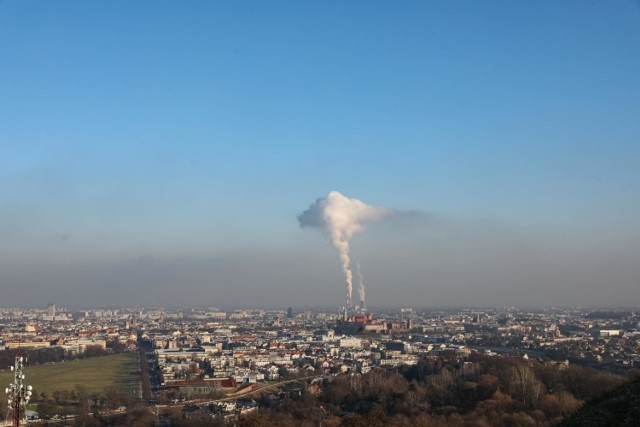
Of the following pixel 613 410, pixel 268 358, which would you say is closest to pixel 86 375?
pixel 268 358

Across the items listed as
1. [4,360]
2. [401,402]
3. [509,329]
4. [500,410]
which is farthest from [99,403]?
[509,329]

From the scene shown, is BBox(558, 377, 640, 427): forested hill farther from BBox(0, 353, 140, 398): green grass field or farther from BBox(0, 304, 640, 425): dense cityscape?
BBox(0, 353, 140, 398): green grass field

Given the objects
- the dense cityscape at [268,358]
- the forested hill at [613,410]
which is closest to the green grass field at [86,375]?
the dense cityscape at [268,358]

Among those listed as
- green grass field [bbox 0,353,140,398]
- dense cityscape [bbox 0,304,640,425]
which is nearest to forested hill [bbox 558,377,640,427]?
dense cityscape [bbox 0,304,640,425]

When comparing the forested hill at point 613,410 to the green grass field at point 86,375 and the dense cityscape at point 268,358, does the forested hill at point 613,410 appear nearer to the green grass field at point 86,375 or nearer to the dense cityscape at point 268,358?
the dense cityscape at point 268,358

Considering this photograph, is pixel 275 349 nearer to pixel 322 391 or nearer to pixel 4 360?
pixel 4 360
